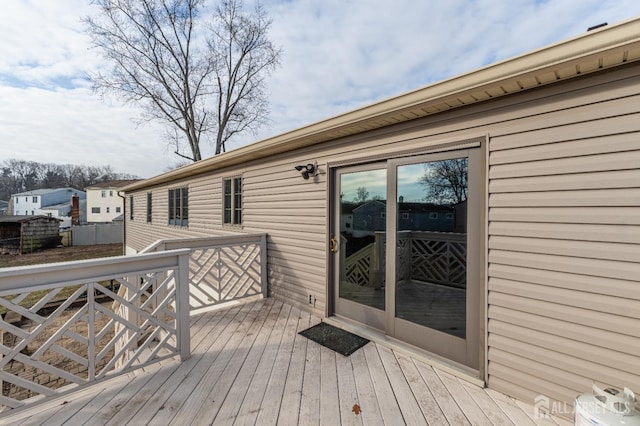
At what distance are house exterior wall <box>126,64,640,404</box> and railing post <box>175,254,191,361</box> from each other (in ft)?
8.20

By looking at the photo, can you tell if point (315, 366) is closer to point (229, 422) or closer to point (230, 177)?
point (229, 422)

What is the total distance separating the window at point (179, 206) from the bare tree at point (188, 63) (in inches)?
242

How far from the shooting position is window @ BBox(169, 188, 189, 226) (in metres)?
7.73

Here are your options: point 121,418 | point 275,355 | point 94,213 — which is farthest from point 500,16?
point 94,213

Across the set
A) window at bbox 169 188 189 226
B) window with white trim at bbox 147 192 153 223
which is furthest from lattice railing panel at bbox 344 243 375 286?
window with white trim at bbox 147 192 153 223

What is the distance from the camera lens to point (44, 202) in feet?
121

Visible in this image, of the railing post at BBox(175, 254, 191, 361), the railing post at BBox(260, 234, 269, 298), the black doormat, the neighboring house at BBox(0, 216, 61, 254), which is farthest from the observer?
the neighboring house at BBox(0, 216, 61, 254)

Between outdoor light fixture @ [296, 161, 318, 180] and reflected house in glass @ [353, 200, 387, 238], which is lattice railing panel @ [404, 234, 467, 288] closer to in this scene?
reflected house in glass @ [353, 200, 387, 238]

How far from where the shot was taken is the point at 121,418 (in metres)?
1.87

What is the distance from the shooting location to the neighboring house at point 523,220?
1732 mm

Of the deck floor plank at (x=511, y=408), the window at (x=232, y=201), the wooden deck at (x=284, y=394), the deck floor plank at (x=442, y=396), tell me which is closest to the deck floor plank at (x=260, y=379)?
the wooden deck at (x=284, y=394)

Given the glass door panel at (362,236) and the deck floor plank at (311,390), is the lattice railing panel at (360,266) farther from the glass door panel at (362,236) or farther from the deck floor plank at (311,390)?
the deck floor plank at (311,390)

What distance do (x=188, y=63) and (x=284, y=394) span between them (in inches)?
598

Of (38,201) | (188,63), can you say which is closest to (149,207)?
(188,63)
